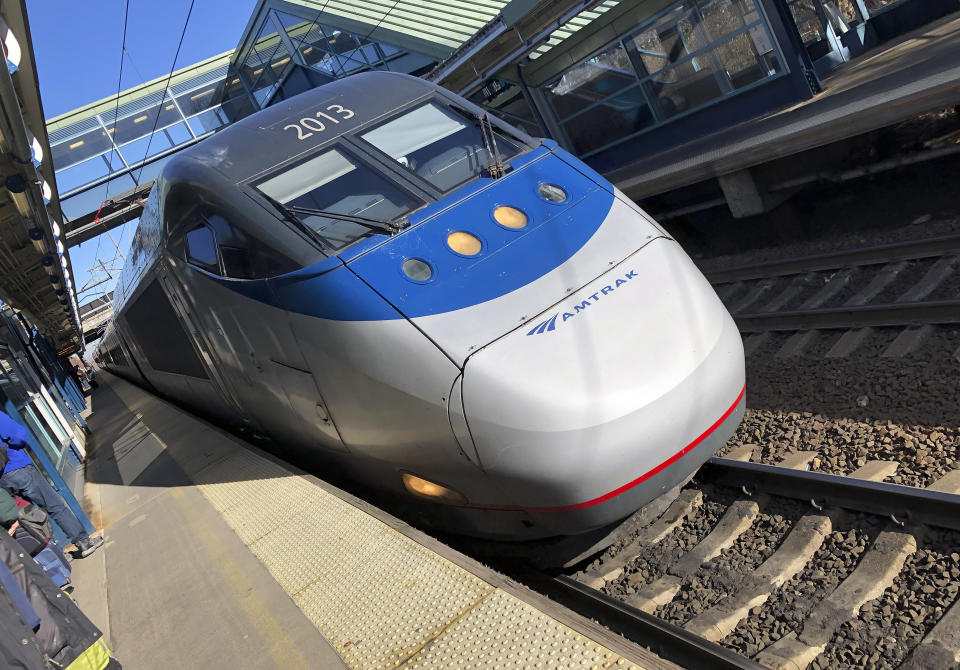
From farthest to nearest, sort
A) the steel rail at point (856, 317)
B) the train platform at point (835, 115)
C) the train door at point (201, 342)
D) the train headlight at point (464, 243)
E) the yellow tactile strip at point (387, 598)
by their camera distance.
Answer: the train platform at point (835, 115) → the train door at point (201, 342) → the steel rail at point (856, 317) → the train headlight at point (464, 243) → the yellow tactile strip at point (387, 598)

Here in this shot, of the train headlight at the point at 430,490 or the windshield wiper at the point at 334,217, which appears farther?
the windshield wiper at the point at 334,217

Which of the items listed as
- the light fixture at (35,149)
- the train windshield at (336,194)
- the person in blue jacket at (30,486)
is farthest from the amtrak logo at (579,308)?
the light fixture at (35,149)

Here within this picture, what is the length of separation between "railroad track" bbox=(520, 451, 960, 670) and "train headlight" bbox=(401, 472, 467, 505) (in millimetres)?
708

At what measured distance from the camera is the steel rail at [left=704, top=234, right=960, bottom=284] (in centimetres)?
654

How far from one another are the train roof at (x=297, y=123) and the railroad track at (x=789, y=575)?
301 cm

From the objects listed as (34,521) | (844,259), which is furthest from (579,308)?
(844,259)

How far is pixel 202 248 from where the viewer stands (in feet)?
16.9

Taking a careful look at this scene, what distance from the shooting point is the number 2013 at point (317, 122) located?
495 centimetres

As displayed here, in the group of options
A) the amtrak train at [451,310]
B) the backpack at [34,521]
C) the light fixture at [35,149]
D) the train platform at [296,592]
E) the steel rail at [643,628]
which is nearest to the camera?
the train platform at [296,592]

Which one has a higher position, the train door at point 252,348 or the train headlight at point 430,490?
the train door at point 252,348

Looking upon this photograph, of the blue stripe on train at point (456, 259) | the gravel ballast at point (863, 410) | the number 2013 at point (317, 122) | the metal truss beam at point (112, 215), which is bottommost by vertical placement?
the gravel ballast at point (863, 410)

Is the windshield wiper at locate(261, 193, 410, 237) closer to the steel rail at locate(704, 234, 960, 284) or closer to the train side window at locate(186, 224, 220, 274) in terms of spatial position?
the train side window at locate(186, 224, 220, 274)

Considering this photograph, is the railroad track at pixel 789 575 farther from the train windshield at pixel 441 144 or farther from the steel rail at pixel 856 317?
the train windshield at pixel 441 144

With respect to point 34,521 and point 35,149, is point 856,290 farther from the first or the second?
point 35,149
